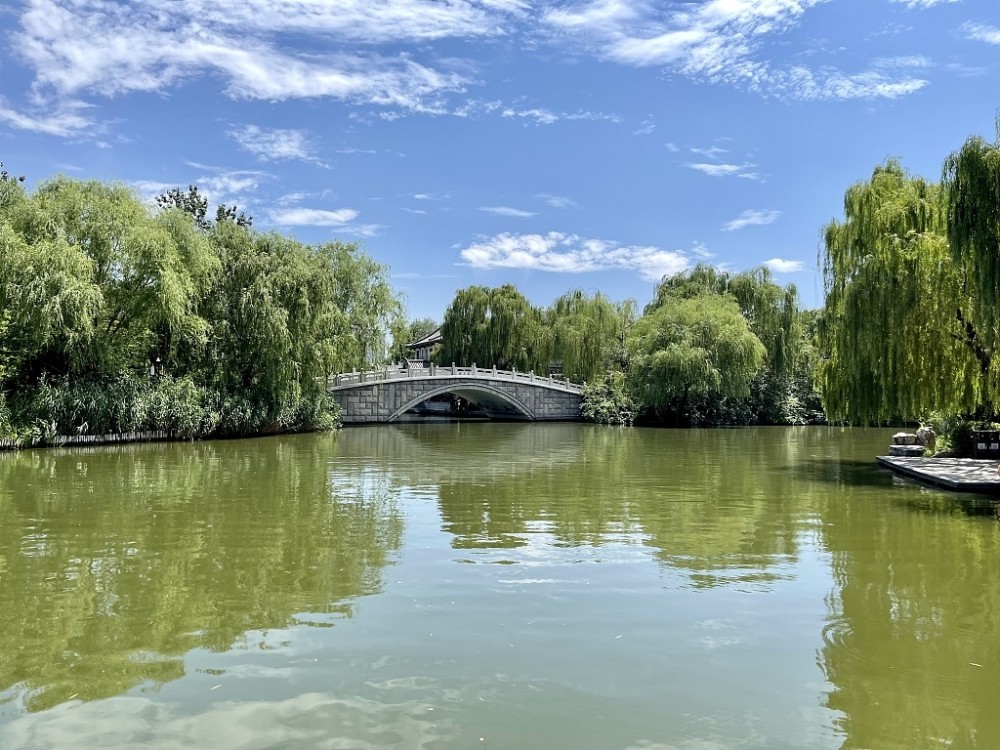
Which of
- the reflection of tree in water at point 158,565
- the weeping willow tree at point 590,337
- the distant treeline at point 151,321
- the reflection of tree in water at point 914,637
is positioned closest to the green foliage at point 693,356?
the weeping willow tree at point 590,337

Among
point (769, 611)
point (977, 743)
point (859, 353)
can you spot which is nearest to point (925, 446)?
point (859, 353)

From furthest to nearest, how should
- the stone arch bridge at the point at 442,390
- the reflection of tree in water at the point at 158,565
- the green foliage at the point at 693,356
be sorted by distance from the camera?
1. the stone arch bridge at the point at 442,390
2. the green foliage at the point at 693,356
3. the reflection of tree in water at the point at 158,565

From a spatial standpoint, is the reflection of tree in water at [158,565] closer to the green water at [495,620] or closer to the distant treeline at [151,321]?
the green water at [495,620]

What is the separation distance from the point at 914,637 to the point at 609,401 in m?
31.5

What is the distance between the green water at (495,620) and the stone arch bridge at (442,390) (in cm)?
2195

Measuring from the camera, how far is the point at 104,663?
4664 mm

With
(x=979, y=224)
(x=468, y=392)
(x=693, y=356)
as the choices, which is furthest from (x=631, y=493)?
(x=468, y=392)

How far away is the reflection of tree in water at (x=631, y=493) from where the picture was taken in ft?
27.7

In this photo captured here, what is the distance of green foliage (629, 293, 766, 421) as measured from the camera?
31641mm

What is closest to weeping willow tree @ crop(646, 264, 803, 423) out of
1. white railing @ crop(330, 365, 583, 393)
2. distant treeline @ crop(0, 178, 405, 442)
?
white railing @ crop(330, 365, 583, 393)

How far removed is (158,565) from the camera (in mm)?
7105

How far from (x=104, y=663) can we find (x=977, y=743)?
186 inches

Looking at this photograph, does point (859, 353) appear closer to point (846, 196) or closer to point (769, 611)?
point (846, 196)

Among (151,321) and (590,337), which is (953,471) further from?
(590,337)
